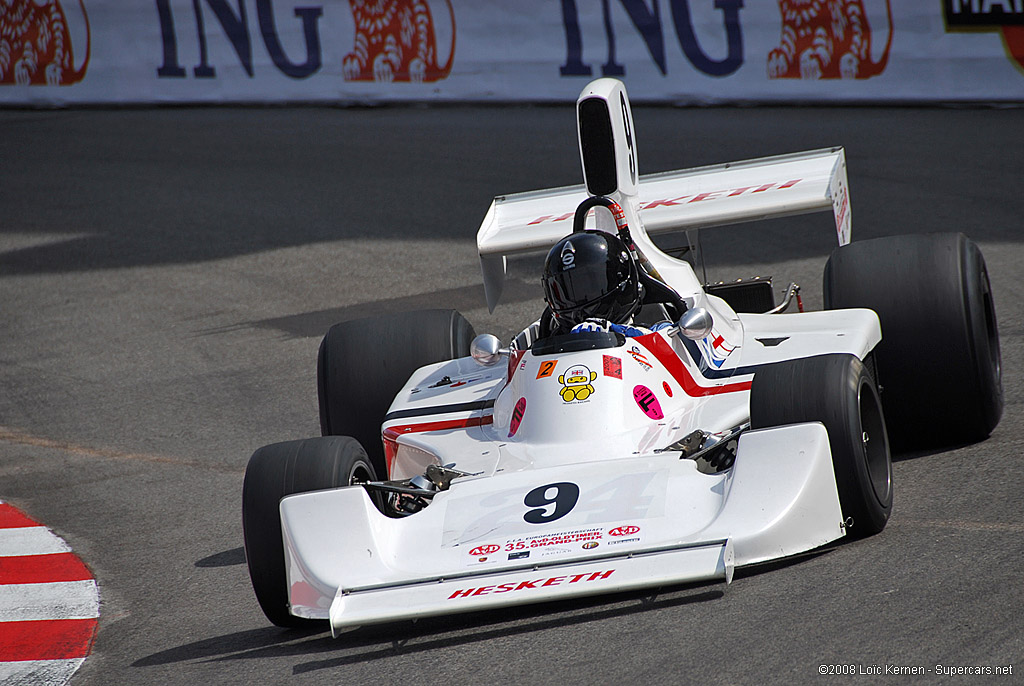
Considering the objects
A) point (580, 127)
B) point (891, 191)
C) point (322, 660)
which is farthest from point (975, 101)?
point (322, 660)

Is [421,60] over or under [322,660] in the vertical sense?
over

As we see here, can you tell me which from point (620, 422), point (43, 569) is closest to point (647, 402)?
point (620, 422)

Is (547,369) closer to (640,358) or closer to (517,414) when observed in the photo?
(517,414)

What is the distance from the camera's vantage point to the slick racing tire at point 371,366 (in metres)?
6.96

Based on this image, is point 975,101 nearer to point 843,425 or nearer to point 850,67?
point 850,67

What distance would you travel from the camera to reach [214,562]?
650 cm

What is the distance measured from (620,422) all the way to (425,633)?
4.03 ft

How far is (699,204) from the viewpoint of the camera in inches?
296

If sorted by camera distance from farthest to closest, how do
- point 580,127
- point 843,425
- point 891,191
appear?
point 891,191
point 580,127
point 843,425

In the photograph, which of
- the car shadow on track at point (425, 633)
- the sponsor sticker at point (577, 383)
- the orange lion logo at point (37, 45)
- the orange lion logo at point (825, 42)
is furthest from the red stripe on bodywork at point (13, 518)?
the orange lion logo at point (37, 45)

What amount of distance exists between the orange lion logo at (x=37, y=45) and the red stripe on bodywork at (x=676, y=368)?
18.3 meters

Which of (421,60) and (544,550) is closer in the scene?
(544,550)

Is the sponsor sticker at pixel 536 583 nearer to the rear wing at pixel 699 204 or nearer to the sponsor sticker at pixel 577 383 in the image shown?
the sponsor sticker at pixel 577 383

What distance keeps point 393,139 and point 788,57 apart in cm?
507
